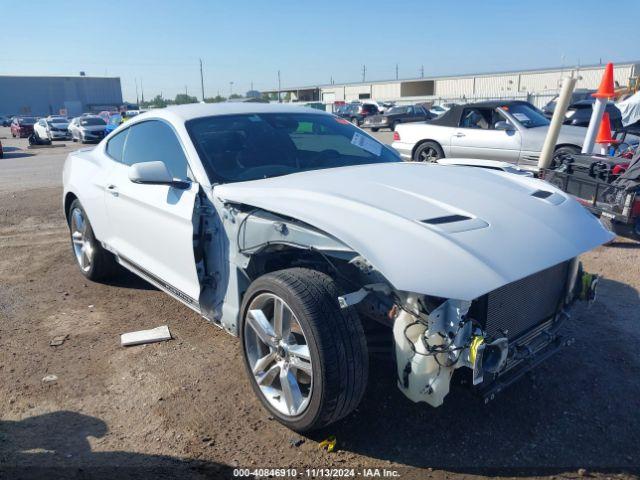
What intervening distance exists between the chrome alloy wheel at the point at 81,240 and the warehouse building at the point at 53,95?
75590mm

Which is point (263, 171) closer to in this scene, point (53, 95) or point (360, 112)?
point (360, 112)

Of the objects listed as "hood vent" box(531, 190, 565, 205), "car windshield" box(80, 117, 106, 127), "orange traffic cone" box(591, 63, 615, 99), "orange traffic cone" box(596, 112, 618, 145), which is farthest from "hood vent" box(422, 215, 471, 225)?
"car windshield" box(80, 117, 106, 127)

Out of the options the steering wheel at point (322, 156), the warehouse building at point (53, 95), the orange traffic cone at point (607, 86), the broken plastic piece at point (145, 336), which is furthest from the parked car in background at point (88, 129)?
the warehouse building at point (53, 95)

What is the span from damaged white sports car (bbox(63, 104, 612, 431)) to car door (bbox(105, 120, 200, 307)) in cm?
2

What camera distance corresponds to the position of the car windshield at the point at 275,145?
349 centimetres

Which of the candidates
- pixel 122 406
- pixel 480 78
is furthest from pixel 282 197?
pixel 480 78

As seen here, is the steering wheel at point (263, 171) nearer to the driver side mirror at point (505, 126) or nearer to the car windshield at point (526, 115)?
the driver side mirror at point (505, 126)

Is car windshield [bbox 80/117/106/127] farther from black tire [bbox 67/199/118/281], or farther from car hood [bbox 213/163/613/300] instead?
car hood [bbox 213/163/613/300]

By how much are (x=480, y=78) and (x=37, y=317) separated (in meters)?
58.4

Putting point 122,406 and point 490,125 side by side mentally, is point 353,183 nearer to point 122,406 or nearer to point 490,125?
point 122,406

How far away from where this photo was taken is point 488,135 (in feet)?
33.8

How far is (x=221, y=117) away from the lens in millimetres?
3898

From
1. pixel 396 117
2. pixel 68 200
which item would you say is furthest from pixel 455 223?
pixel 396 117

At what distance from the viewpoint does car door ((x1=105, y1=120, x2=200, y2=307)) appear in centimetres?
338
